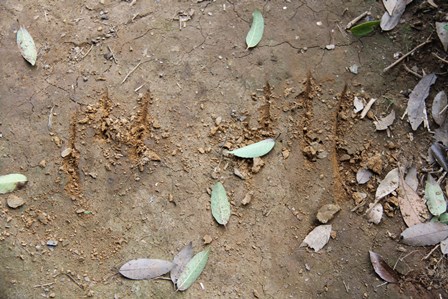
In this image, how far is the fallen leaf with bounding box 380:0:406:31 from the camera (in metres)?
2.43

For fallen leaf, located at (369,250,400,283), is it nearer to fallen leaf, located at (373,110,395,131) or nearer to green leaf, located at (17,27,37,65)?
fallen leaf, located at (373,110,395,131)

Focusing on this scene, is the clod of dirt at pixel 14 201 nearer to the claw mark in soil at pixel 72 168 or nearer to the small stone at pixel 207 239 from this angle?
the claw mark in soil at pixel 72 168

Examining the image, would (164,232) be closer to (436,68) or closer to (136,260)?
(136,260)

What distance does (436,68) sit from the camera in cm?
237

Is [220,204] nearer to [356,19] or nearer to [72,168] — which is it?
[72,168]

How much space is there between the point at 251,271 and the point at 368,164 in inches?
25.0

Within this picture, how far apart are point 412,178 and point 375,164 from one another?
161 mm

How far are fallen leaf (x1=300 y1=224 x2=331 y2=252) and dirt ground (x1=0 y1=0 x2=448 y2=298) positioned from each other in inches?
1.0

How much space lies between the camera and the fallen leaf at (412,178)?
225 cm

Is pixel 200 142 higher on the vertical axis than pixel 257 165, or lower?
higher

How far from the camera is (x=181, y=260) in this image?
86.1 inches

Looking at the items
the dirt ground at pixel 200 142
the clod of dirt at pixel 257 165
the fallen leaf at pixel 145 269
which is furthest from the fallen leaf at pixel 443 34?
the fallen leaf at pixel 145 269

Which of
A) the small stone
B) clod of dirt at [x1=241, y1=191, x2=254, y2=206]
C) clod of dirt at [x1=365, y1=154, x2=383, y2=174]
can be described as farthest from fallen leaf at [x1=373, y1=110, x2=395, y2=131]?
the small stone

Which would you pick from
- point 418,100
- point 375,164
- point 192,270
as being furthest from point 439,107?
point 192,270
